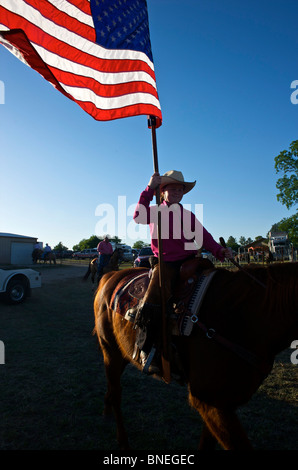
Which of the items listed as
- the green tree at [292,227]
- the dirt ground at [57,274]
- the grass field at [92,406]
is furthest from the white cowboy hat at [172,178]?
the green tree at [292,227]

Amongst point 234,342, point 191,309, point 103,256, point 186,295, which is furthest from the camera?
point 103,256

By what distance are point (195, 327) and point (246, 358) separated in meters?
0.44

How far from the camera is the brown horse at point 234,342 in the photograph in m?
1.92

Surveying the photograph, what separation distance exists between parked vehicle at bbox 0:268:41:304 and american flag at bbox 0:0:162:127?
8.66 metres

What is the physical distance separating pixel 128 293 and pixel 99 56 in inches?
114

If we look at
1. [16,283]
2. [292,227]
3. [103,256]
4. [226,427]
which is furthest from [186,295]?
[292,227]

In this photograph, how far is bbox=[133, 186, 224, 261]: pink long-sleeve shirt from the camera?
2.69m

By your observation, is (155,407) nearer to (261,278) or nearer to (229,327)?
(229,327)

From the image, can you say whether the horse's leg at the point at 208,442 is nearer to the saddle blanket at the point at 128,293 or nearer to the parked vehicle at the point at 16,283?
the saddle blanket at the point at 128,293

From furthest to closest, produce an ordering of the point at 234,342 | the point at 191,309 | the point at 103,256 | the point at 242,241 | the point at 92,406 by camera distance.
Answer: the point at 242,241 < the point at 103,256 < the point at 92,406 < the point at 191,309 < the point at 234,342

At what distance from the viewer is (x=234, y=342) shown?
200 centimetres

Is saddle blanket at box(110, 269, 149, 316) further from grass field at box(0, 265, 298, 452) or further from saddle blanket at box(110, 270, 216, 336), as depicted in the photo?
grass field at box(0, 265, 298, 452)

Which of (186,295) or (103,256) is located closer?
(186,295)

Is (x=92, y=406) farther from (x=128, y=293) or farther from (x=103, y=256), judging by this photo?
(x=103, y=256)
